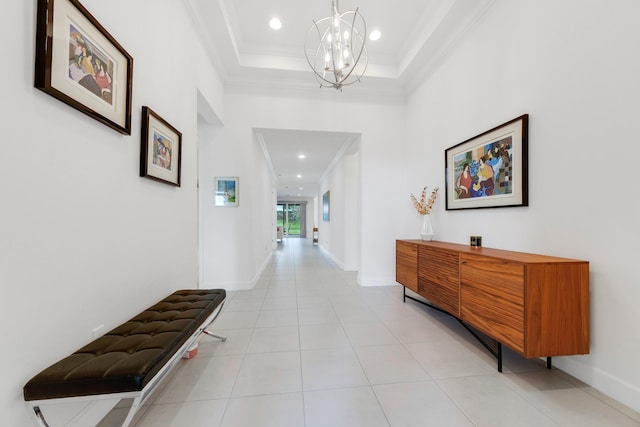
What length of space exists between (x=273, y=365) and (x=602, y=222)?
256 centimetres

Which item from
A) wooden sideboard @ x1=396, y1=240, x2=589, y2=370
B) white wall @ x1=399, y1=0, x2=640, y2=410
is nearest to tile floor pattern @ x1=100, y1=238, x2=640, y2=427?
wooden sideboard @ x1=396, y1=240, x2=589, y2=370

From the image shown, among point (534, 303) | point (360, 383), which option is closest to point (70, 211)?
point (360, 383)

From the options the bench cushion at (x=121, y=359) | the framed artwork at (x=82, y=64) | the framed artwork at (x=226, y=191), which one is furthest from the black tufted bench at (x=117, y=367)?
the framed artwork at (x=226, y=191)

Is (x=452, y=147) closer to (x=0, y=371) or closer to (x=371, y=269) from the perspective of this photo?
(x=371, y=269)

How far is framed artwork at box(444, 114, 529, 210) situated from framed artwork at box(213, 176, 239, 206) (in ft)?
10.5

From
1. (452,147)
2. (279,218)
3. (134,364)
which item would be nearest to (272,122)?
(452,147)

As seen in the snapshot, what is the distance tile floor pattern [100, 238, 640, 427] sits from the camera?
1.45 m

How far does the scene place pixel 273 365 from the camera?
197 centimetres

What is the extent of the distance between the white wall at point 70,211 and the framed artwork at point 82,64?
4 centimetres

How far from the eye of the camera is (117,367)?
40.5 inches

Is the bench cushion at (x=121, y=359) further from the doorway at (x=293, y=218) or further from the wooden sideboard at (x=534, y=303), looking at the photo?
the doorway at (x=293, y=218)

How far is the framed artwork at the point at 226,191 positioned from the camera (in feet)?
13.2

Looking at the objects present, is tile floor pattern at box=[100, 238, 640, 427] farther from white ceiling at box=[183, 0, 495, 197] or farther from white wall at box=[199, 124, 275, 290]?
white ceiling at box=[183, 0, 495, 197]

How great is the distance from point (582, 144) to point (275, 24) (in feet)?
11.5
